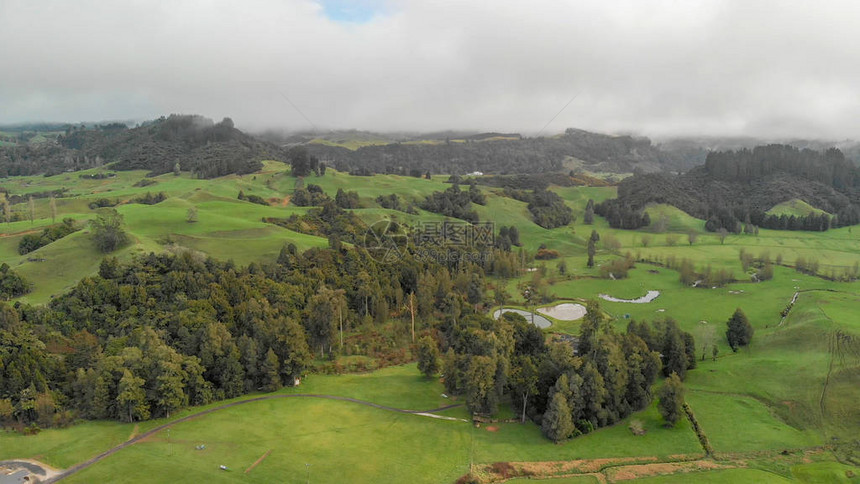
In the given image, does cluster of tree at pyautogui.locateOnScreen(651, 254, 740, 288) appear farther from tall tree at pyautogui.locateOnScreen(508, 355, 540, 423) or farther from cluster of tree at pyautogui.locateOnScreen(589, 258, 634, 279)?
tall tree at pyautogui.locateOnScreen(508, 355, 540, 423)

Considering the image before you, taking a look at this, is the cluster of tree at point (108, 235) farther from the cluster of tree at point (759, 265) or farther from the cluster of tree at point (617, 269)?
the cluster of tree at point (759, 265)

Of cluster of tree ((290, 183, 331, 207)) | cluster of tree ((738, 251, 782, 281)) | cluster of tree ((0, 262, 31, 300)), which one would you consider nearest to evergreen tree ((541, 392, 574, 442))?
cluster of tree ((0, 262, 31, 300))

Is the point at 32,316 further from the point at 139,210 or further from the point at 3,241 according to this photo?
the point at 139,210

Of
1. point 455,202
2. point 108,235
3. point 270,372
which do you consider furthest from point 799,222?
point 108,235

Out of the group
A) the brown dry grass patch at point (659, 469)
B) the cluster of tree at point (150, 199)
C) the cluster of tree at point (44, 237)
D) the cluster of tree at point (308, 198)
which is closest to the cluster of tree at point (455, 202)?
the cluster of tree at point (308, 198)

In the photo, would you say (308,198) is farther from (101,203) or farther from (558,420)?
(558,420)
